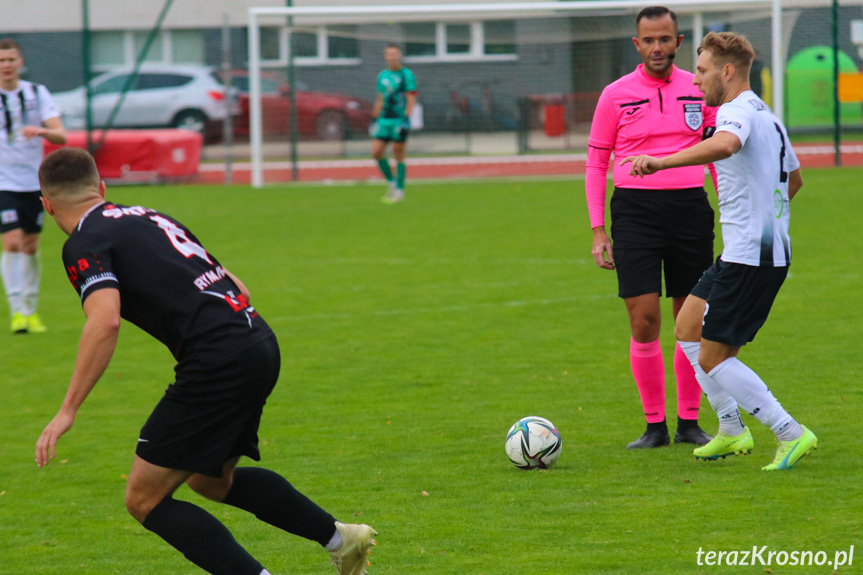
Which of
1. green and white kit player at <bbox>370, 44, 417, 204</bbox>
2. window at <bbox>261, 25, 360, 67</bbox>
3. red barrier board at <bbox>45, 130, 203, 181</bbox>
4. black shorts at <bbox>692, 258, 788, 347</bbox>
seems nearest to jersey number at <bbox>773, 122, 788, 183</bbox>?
black shorts at <bbox>692, 258, 788, 347</bbox>

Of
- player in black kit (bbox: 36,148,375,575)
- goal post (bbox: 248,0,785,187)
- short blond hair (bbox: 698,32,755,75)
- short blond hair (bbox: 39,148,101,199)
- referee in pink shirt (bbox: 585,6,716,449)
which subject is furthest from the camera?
goal post (bbox: 248,0,785,187)

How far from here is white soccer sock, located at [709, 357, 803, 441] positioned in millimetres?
4949

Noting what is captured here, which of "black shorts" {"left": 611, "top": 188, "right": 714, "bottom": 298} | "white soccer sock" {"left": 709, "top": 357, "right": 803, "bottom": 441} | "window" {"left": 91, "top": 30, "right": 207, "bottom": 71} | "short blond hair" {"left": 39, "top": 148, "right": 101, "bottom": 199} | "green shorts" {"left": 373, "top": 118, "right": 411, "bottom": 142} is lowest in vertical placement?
"white soccer sock" {"left": 709, "top": 357, "right": 803, "bottom": 441}

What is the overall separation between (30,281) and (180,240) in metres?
6.56

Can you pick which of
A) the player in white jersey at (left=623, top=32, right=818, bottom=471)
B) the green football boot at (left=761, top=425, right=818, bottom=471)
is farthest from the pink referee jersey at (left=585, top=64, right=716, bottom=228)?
the green football boot at (left=761, top=425, right=818, bottom=471)

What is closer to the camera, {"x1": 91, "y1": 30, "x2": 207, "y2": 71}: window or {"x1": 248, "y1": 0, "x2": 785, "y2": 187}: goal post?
{"x1": 248, "y1": 0, "x2": 785, "y2": 187}: goal post

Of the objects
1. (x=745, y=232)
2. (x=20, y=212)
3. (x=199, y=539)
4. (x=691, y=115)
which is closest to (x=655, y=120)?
(x=691, y=115)

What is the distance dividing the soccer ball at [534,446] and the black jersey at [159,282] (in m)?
2.01

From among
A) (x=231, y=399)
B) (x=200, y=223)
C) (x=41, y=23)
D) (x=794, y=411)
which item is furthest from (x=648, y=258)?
(x=41, y=23)

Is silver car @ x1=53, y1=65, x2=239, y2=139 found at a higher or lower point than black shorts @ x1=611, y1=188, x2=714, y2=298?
higher

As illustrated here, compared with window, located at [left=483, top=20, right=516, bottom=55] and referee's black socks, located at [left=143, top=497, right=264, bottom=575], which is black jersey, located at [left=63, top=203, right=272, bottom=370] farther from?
window, located at [left=483, top=20, right=516, bottom=55]

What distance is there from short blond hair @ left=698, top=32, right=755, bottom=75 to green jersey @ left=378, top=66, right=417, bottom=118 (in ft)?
48.7

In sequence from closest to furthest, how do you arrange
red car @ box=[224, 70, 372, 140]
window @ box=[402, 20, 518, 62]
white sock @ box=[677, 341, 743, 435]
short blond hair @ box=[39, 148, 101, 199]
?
1. short blond hair @ box=[39, 148, 101, 199]
2. white sock @ box=[677, 341, 743, 435]
3. window @ box=[402, 20, 518, 62]
4. red car @ box=[224, 70, 372, 140]

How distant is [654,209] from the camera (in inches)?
221
